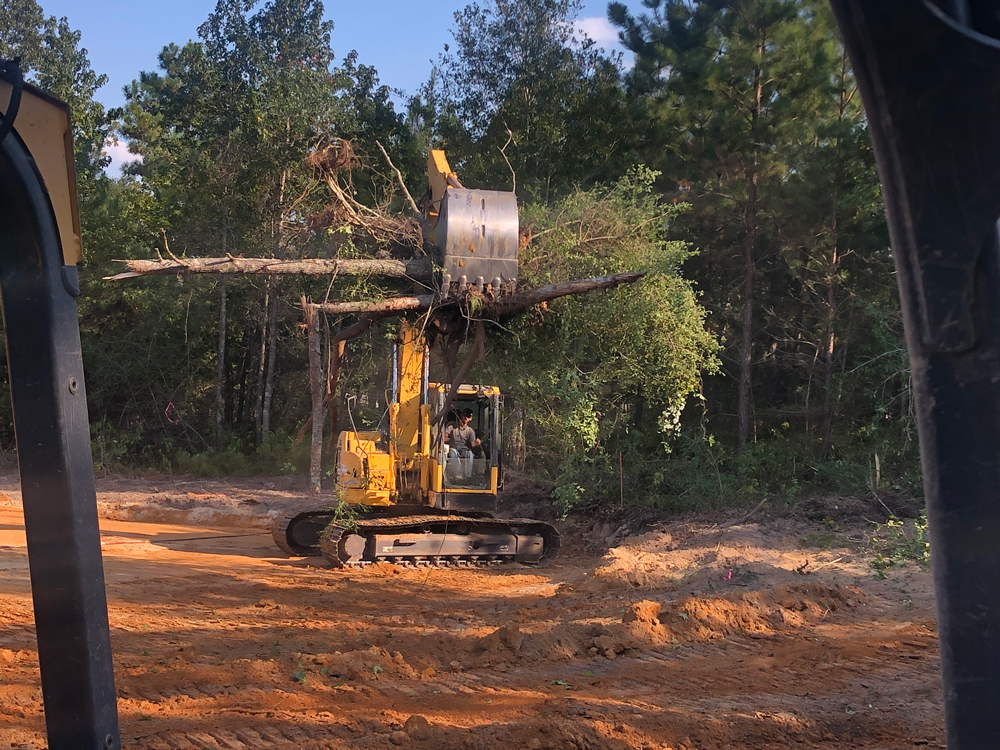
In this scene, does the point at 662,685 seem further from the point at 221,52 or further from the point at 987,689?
the point at 221,52

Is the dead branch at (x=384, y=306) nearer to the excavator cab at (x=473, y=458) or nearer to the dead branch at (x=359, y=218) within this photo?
the dead branch at (x=359, y=218)

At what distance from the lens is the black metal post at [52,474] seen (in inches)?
84.6

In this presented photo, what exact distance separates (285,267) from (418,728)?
5.26 m

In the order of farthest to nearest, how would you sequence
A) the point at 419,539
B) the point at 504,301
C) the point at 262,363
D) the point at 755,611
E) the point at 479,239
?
the point at 262,363 → the point at 419,539 → the point at 504,301 → the point at 479,239 → the point at 755,611

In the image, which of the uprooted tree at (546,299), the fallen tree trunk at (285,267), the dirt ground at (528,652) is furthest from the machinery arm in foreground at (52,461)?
the uprooted tree at (546,299)

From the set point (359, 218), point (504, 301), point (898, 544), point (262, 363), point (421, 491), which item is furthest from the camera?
point (262, 363)

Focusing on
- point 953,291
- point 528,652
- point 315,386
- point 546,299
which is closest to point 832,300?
point 315,386

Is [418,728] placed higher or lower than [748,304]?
lower

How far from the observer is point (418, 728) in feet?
16.4

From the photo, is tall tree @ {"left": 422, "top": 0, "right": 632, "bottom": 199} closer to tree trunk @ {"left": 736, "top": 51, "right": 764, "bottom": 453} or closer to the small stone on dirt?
tree trunk @ {"left": 736, "top": 51, "right": 764, "bottom": 453}

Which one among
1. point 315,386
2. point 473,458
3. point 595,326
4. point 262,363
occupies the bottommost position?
point 473,458

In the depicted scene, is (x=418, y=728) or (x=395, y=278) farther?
(x=395, y=278)

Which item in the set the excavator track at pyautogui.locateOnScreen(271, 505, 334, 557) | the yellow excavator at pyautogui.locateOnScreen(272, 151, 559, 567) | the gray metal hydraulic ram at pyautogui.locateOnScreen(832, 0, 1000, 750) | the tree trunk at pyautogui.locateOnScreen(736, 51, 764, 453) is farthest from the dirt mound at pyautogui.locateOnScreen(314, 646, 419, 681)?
the tree trunk at pyautogui.locateOnScreen(736, 51, 764, 453)

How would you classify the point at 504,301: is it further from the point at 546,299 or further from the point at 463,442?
the point at 463,442
